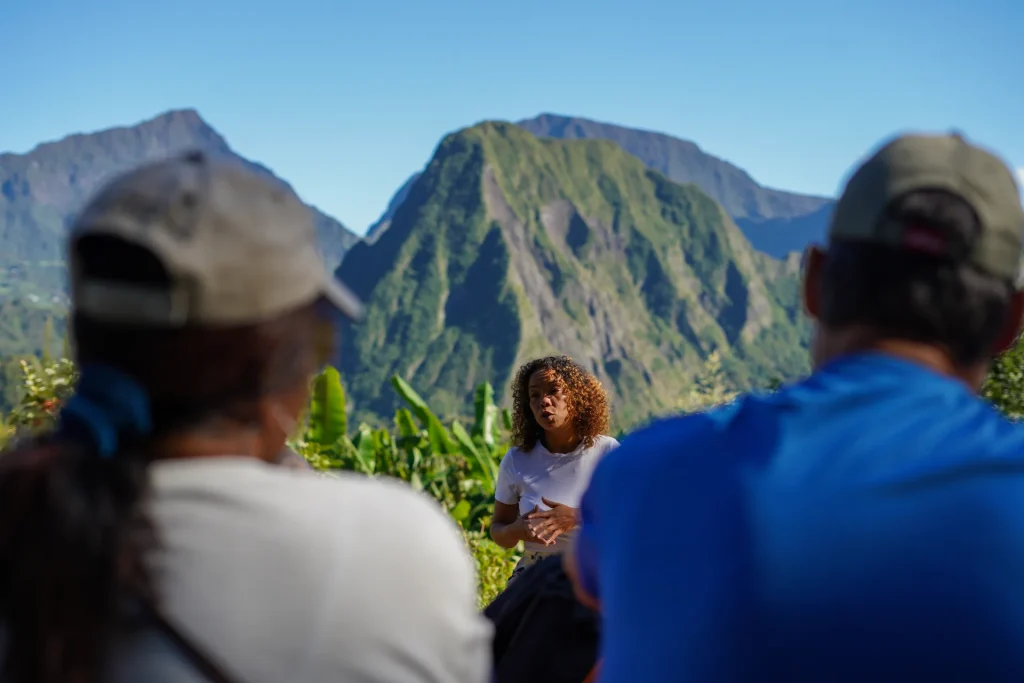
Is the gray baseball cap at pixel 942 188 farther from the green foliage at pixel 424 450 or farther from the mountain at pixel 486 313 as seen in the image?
the mountain at pixel 486 313

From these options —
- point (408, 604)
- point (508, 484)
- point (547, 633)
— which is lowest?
point (508, 484)

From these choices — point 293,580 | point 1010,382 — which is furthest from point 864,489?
point 1010,382

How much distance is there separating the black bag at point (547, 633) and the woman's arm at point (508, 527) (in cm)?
282

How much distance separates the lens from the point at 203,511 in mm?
1271

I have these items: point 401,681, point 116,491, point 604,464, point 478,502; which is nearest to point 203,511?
point 116,491

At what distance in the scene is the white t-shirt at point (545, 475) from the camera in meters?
5.04

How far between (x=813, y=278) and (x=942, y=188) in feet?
0.81

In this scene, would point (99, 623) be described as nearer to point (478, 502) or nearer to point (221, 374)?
point (221, 374)

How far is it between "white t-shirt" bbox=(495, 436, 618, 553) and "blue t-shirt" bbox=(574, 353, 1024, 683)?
3567mm

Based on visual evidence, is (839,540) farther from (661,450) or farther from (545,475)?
(545,475)

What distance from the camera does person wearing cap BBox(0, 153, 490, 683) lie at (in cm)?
123

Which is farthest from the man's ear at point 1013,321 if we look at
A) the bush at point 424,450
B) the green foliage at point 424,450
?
the green foliage at point 424,450

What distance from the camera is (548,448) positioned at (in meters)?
5.20

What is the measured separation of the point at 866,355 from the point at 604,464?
1.33ft
